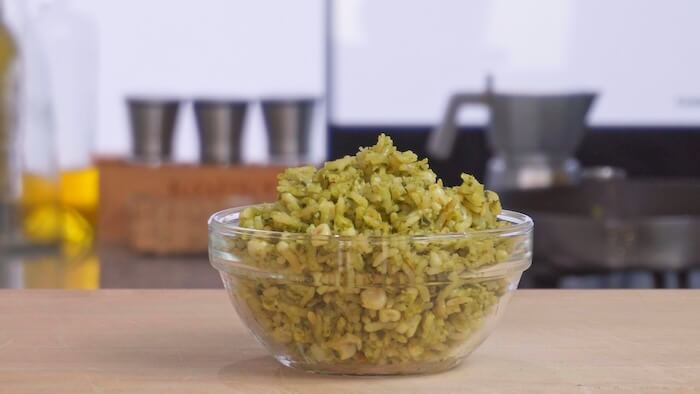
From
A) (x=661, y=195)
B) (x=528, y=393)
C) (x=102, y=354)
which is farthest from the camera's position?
(x=661, y=195)

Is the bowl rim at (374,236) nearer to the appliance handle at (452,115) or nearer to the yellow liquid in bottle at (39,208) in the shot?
the yellow liquid in bottle at (39,208)

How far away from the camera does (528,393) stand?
3.03ft

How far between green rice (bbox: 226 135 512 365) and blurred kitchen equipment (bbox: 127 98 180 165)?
198cm

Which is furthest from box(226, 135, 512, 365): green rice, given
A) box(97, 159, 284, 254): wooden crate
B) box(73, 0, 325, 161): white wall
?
box(73, 0, 325, 161): white wall

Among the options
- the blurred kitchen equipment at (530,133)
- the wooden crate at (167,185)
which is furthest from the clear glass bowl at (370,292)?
the blurred kitchen equipment at (530,133)

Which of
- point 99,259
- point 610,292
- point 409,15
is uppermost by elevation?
point 409,15

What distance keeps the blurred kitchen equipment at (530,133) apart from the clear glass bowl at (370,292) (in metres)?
2.08

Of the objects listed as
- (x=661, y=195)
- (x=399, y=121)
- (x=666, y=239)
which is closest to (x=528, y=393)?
(x=666, y=239)

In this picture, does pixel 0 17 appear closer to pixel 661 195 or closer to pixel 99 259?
pixel 99 259

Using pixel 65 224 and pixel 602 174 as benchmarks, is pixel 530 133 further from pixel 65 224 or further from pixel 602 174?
A: pixel 65 224

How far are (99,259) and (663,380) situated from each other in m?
1.80

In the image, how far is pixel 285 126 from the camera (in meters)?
3.02

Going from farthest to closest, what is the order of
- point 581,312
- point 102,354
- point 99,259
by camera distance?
point 99,259, point 581,312, point 102,354

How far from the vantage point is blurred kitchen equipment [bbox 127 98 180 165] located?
293cm
